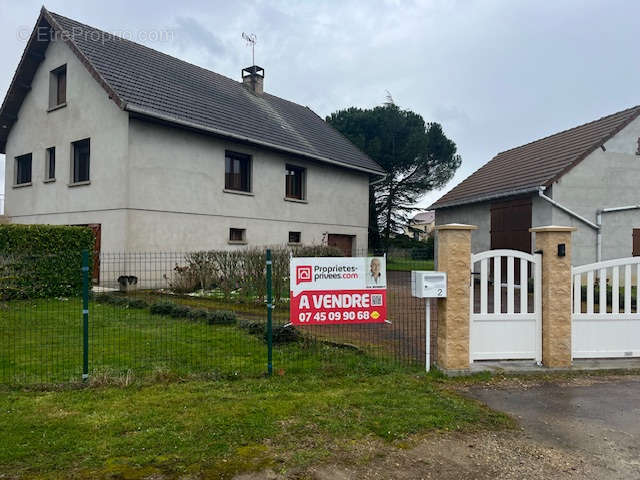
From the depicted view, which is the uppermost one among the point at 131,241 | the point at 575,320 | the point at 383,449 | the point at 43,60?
the point at 43,60

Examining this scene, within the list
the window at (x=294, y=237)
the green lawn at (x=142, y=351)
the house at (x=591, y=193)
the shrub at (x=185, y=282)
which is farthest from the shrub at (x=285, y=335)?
the window at (x=294, y=237)

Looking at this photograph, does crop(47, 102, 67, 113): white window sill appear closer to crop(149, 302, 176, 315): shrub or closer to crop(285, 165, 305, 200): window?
crop(285, 165, 305, 200): window

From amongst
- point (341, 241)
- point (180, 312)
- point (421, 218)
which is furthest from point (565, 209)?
point (421, 218)

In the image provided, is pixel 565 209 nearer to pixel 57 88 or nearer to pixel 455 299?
pixel 455 299

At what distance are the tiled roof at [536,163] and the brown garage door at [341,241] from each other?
4624 mm

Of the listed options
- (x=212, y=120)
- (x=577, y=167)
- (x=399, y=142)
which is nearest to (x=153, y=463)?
(x=212, y=120)

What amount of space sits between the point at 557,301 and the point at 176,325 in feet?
21.3

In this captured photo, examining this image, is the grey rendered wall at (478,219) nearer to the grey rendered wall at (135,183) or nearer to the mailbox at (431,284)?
the grey rendered wall at (135,183)

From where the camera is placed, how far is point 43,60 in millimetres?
18297

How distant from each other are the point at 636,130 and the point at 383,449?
692 inches

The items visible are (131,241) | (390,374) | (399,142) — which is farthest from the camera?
(399,142)

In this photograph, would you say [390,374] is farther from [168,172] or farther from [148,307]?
[168,172]

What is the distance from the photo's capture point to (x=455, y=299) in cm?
615

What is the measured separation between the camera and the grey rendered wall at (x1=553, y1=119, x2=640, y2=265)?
1603 cm
